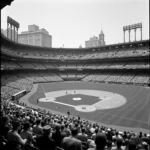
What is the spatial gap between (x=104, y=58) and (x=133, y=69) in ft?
55.6

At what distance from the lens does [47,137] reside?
473 centimetres

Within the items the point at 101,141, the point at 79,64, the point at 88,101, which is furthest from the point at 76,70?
the point at 101,141

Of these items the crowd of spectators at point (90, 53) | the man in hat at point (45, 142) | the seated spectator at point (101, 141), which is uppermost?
the crowd of spectators at point (90, 53)

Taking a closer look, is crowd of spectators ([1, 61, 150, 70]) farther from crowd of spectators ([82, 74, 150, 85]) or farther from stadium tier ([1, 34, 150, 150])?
crowd of spectators ([82, 74, 150, 85])

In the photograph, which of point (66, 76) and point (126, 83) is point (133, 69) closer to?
point (126, 83)

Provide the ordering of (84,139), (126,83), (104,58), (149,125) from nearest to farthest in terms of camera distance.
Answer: (84,139) < (149,125) < (126,83) < (104,58)

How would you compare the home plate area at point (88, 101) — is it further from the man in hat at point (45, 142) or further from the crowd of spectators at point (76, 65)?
the crowd of spectators at point (76, 65)

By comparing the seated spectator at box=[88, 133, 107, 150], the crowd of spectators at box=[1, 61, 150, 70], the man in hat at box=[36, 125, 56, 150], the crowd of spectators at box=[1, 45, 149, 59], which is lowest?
the man in hat at box=[36, 125, 56, 150]

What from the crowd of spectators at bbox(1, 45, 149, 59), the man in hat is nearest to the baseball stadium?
the crowd of spectators at bbox(1, 45, 149, 59)

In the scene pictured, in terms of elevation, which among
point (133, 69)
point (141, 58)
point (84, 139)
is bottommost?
point (84, 139)

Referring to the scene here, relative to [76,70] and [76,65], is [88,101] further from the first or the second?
[76,65]

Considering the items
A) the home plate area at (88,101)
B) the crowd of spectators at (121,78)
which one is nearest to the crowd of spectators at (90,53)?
the crowd of spectators at (121,78)

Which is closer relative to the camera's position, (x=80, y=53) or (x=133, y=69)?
(x=133, y=69)

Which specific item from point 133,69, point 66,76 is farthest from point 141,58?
point 66,76
